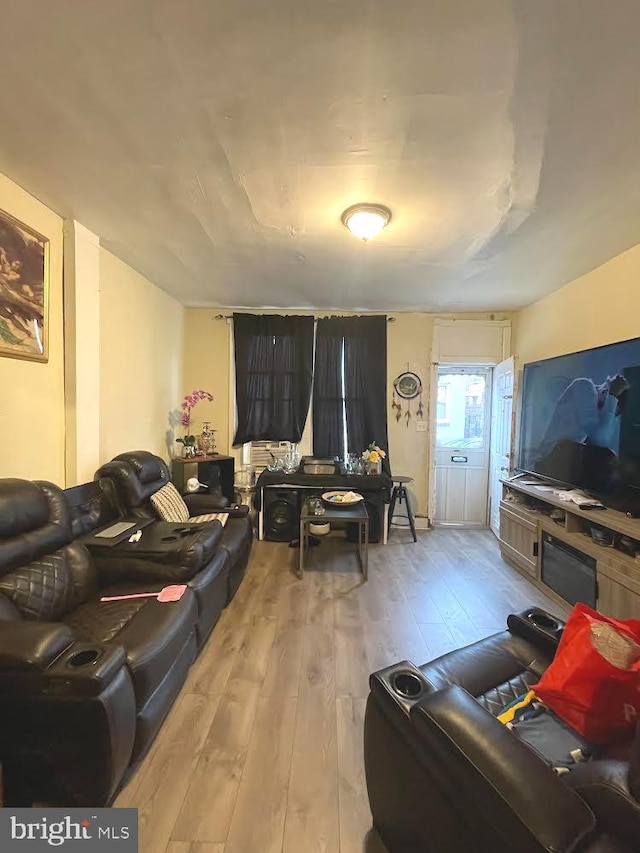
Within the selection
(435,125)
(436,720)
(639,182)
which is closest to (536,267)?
(639,182)

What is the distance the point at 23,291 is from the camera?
219 cm

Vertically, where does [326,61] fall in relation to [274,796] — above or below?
above

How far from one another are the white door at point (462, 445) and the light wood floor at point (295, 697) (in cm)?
121

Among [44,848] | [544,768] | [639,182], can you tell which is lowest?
[44,848]

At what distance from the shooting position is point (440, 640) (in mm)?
2475

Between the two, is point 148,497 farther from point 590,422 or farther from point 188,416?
point 590,422

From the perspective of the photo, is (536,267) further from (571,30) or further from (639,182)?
(571,30)

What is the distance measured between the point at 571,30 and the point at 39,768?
2.94m

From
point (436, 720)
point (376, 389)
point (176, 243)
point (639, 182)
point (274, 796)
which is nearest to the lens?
point (436, 720)

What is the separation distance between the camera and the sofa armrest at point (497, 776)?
31.1 inches

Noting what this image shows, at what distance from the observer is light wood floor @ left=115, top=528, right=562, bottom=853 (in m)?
1.38

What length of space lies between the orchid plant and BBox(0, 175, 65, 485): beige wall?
1687 millimetres

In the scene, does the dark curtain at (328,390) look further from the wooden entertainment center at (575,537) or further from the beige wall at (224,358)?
the wooden entertainment center at (575,537)

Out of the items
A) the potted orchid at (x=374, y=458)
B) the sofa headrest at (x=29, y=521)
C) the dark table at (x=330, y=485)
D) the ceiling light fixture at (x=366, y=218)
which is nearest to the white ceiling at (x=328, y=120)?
the ceiling light fixture at (x=366, y=218)
